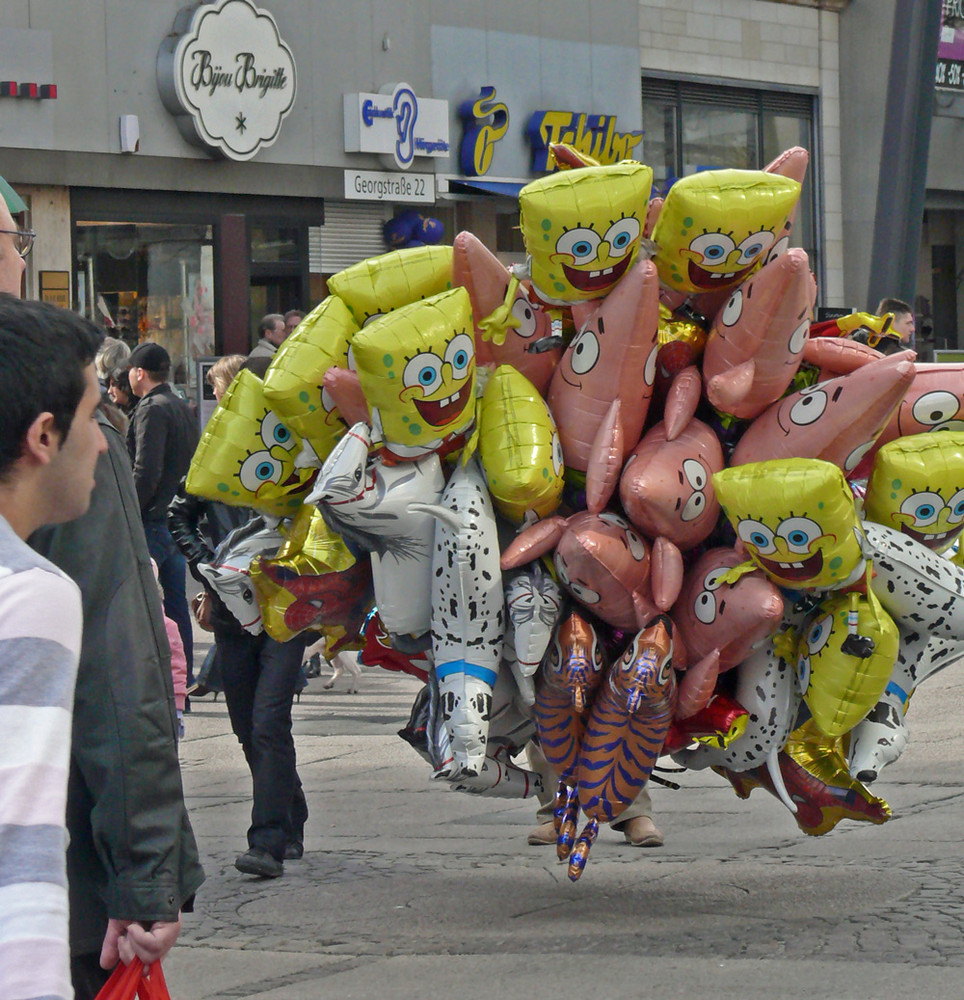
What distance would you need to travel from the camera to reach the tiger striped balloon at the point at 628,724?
471cm

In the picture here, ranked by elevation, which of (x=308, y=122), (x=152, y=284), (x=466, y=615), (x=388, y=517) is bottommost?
(x=466, y=615)

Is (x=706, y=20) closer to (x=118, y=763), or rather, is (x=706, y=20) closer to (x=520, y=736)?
(x=520, y=736)

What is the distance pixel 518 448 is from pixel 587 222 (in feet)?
2.23

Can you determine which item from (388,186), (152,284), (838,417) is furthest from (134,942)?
(388,186)

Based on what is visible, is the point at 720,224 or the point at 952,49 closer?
the point at 720,224

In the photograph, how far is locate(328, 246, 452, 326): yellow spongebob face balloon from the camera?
5.00m

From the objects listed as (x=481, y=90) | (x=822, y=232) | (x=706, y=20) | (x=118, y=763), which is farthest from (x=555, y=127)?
(x=118, y=763)

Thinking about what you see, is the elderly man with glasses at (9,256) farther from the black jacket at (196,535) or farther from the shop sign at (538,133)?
the shop sign at (538,133)

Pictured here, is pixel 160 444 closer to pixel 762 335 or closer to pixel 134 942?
pixel 762 335

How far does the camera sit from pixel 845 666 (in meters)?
4.73

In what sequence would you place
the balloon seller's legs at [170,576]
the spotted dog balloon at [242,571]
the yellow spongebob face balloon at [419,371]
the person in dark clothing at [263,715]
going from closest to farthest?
the yellow spongebob face balloon at [419,371] → the spotted dog balloon at [242,571] → the person in dark clothing at [263,715] → the balloon seller's legs at [170,576]

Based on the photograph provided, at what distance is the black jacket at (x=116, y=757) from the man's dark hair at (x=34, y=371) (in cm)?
72

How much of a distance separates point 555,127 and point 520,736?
637 inches

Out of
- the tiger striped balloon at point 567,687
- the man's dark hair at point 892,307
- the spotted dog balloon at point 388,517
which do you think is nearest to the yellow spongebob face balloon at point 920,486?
the tiger striped balloon at point 567,687
